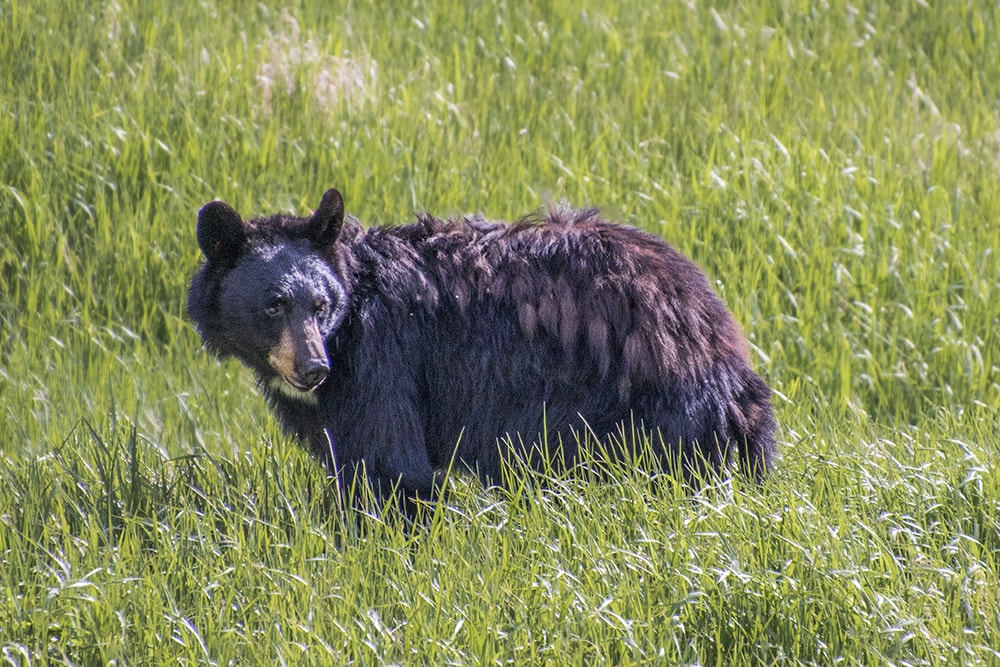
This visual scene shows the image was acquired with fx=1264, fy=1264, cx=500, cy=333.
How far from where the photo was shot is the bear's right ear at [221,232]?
4.04 m

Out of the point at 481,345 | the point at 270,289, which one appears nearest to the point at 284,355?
the point at 270,289

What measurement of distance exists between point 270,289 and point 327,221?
0.99 ft

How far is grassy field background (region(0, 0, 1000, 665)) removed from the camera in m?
3.50

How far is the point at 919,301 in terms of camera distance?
20.2 feet

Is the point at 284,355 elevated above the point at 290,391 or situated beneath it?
Answer: elevated above

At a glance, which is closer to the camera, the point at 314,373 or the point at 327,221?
the point at 314,373

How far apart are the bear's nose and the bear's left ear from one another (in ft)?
1.67

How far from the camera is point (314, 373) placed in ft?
12.6

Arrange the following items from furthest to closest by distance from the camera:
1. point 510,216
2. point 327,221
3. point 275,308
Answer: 1. point 510,216
2. point 327,221
3. point 275,308

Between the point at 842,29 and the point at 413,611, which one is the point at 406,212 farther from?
the point at 842,29

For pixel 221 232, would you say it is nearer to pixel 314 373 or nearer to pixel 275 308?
pixel 275 308

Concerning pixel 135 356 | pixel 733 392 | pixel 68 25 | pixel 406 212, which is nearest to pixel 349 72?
pixel 406 212

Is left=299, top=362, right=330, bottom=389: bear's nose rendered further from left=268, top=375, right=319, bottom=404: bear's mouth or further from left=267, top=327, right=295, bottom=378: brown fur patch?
left=268, top=375, right=319, bottom=404: bear's mouth

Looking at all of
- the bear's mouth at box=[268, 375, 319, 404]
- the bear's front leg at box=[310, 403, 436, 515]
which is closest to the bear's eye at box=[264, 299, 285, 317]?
the bear's mouth at box=[268, 375, 319, 404]
